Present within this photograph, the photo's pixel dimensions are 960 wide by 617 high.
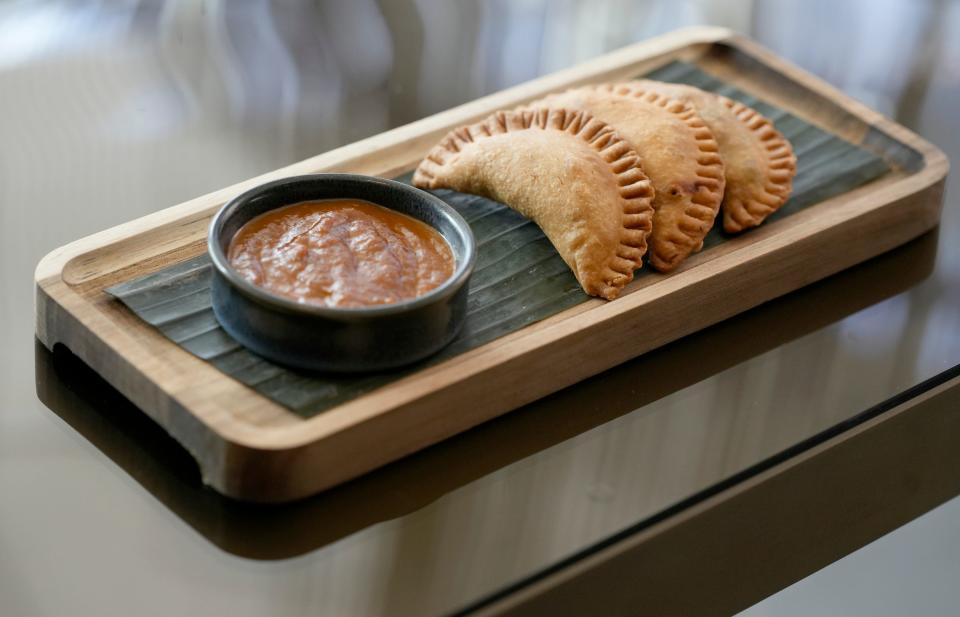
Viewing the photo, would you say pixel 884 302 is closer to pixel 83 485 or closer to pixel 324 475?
pixel 324 475

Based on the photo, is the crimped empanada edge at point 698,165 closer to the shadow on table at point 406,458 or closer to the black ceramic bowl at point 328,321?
the shadow on table at point 406,458

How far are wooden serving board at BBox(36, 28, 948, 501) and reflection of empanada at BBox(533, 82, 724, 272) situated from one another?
0.12 feet

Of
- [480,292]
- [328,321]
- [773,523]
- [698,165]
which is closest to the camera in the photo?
[328,321]

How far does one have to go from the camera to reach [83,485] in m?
1.37

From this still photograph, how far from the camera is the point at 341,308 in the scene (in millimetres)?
1348

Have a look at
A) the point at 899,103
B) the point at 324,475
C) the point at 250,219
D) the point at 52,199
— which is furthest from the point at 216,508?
the point at 899,103

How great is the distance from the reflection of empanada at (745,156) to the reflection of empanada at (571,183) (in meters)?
0.13

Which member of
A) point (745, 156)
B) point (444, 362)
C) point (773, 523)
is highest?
point (745, 156)

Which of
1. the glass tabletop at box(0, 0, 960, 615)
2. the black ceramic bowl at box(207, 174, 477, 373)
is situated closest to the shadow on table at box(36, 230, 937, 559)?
the glass tabletop at box(0, 0, 960, 615)

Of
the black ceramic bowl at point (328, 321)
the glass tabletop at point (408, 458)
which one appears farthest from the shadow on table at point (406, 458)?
the black ceramic bowl at point (328, 321)

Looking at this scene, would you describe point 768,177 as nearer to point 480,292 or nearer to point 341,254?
point 480,292

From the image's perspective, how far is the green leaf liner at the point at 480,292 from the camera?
→ 1.39m

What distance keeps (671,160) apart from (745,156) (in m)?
0.13

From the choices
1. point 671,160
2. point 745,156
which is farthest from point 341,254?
point 745,156
